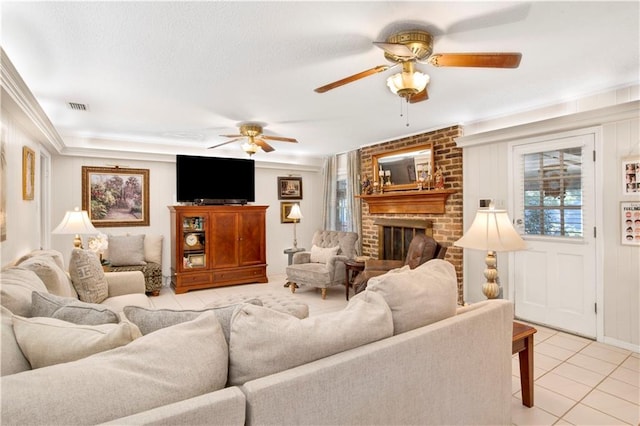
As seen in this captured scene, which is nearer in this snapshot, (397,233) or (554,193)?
(554,193)

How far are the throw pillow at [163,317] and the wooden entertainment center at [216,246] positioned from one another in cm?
417

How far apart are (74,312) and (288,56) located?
2037 millimetres

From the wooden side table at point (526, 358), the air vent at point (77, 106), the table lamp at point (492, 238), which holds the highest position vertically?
the air vent at point (77, 106)

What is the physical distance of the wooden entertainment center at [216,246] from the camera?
205 inches

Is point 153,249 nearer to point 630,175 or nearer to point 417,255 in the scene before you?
point 417,255

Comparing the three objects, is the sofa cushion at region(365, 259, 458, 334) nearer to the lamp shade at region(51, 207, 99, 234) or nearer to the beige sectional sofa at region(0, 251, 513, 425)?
the beige sectional sofa at region(0, 251, 513, 425)

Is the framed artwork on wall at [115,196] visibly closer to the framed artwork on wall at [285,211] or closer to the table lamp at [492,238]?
the framed artwork on wall at [285,211]

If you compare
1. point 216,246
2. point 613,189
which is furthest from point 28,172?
point 613,189

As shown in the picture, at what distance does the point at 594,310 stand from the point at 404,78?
2940 mm

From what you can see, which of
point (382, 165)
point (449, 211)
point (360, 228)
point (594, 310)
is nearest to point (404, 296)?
point (594, 310)

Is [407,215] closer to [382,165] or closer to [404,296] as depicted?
[382,165]

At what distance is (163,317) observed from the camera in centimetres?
123

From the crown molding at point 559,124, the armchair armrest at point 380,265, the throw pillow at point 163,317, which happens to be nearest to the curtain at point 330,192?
the armchair armrest at point 380,265

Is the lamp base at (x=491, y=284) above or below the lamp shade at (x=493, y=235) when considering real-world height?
below
